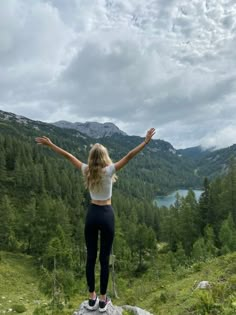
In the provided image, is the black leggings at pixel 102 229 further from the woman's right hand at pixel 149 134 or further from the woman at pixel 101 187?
the woman's right hand at pixel 149 134

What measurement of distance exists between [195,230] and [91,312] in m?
65.4

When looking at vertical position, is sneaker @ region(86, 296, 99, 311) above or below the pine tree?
above

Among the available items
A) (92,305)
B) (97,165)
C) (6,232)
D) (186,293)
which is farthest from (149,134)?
(6,232)

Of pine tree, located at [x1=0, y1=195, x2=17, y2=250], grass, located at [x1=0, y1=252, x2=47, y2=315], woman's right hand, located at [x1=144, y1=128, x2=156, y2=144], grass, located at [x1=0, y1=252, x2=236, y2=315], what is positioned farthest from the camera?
pine tree, located at [x1=0, y1=195, x2=17, y2=250]

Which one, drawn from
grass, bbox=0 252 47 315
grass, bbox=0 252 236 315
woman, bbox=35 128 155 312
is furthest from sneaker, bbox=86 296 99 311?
grass, bbox=0 252 47 315

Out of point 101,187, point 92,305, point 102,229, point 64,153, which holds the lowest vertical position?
point 92,305

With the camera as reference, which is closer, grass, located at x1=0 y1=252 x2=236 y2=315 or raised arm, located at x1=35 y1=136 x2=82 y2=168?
raised arm, located at x1=35 y1=136 x2=82 y2=168

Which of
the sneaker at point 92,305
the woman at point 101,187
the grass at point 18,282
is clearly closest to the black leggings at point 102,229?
the woman at point 101,187

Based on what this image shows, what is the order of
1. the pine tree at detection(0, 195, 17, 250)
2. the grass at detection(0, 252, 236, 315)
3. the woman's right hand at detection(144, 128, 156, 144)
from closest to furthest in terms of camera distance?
the woman's right hand at detection(144, 128, 156, 144) → the grass at detection(0, 252, 236, 315) → the pine tree at detection(0, 195, 17, 250)

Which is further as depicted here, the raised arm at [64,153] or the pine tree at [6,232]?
the pine tree at [6,232]

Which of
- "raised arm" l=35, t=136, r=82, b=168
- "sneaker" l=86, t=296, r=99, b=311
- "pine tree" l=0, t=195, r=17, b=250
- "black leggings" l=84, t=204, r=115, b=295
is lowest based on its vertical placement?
"pine tree" l=0, t=195, r=17, b=250

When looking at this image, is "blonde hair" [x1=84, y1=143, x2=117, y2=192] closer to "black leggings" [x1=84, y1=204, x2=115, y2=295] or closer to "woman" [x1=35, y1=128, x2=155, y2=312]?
"woman" [x1=35, y1=128, x2=155, y2=312]

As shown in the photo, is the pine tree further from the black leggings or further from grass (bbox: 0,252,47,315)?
the black leggings

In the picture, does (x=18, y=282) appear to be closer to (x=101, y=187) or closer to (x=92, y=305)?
(x=92, y=305)
